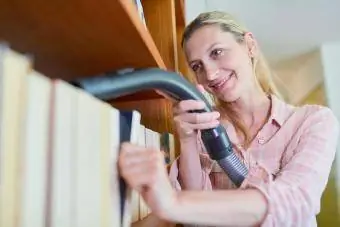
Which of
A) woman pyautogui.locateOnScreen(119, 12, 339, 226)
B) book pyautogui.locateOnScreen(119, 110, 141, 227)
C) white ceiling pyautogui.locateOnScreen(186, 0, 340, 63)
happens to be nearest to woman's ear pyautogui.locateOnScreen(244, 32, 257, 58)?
woman pyautogui.locateOnScreen(119, 12, 339, 226)

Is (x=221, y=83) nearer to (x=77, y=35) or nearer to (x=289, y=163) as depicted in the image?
(x=289, y=163)

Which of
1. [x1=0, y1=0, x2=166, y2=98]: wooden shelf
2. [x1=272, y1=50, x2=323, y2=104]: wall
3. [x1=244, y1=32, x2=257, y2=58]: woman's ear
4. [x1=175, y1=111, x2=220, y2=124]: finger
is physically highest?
[x1=272, y1=50, x2=323, y2=104]: wall

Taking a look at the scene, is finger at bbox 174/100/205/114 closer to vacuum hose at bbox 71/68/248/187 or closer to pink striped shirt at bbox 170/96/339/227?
vacuum hose at bbox 71/68/248/187

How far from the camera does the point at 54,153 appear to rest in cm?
30

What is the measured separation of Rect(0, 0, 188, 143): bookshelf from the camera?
432mm

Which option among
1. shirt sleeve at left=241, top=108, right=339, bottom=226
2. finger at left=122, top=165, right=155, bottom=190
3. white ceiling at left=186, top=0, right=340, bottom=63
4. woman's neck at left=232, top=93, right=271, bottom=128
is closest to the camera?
finger at left=122, top=165, right=155, bottom=190

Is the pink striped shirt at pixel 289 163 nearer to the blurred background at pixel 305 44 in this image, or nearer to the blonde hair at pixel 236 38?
the blonde hair at pixel 236 38

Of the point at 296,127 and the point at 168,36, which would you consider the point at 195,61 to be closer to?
the point at 168,36

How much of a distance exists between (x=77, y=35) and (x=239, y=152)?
1.56 feet

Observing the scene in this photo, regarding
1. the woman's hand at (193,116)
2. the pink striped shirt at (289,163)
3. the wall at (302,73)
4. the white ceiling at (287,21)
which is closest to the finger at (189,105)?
the woman's hand at (193,116)

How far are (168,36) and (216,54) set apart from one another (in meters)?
0.12

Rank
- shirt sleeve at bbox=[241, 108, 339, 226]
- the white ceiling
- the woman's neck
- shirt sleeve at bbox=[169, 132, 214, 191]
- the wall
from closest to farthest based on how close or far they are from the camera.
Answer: shirt sleeve at bbox=[241, 108, 339, 226]
shirt sleeve at bbox=[169, 132, 214, 191]
the woman's neck
the white ceiling
the wall

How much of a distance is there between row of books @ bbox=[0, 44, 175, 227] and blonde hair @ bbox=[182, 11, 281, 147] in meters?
0.55

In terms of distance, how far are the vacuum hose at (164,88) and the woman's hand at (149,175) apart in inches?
2.5
